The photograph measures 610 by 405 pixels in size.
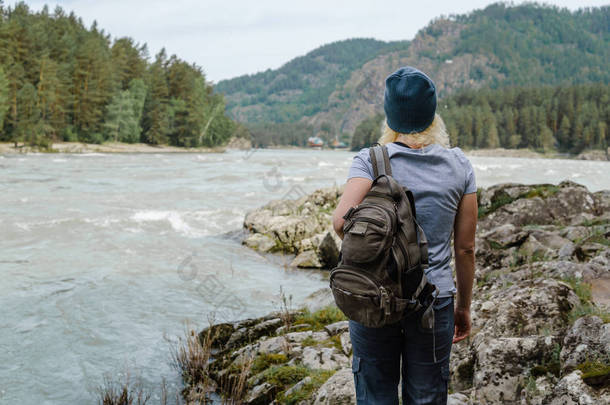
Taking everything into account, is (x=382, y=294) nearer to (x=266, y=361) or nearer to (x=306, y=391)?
(x=306, y=391)

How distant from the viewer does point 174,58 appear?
9475cm

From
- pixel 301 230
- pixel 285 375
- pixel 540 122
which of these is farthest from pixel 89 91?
pixel 540 122

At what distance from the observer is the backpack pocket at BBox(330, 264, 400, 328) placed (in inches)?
87.0

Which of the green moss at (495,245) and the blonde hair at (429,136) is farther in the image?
the green moss at (495,245)

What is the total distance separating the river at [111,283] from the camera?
6.39 metres

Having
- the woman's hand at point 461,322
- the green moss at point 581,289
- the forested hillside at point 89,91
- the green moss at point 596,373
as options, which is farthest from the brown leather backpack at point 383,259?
the forested hillside at point 89,91

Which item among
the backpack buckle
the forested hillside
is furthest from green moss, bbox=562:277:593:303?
the forested hillside

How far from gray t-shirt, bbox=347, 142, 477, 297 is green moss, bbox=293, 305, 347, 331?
4.41 metres

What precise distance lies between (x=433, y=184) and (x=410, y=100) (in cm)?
45

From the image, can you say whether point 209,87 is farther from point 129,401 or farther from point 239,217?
point 129,401

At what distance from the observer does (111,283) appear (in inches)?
396

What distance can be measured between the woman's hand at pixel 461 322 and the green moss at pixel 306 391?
7.17 feet

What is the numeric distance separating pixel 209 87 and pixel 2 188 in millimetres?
85903

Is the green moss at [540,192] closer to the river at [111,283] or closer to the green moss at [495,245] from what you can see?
the green moss at [495,245]
